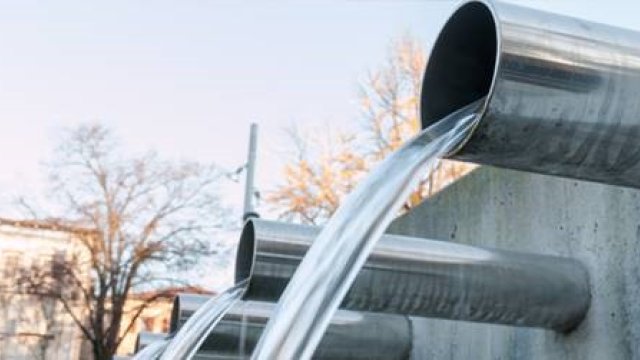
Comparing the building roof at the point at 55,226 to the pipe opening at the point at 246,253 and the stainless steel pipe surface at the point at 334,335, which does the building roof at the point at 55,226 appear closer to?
the stainless steel pipe surface at the point at 334,335

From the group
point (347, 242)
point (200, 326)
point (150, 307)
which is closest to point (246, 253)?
point (200, 326)

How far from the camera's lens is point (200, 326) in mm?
2732

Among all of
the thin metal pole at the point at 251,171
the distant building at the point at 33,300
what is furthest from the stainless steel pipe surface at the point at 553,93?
the distant building at the point at 33,300

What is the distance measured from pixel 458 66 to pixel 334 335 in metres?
1.85

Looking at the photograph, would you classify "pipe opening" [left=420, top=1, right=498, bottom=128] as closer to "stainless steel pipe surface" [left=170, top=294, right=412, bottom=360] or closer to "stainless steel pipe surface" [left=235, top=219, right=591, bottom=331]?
"stainless steel pipe surface" [left=235, top=219, right=591, bottom=331]

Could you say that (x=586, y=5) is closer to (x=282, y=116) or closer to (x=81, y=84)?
(x=282, y=116)

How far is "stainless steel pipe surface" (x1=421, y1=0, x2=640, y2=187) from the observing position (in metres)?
1.19

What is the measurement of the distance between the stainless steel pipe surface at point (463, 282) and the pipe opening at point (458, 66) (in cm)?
81

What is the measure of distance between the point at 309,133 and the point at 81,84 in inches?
229

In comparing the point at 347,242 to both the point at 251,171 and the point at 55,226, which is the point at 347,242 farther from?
the point at 55,226

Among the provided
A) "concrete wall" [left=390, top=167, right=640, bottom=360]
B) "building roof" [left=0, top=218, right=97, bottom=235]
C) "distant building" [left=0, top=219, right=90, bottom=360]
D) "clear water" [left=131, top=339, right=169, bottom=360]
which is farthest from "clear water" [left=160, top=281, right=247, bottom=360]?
"distant building" [left=0, top=219, right=90, bottom=360]

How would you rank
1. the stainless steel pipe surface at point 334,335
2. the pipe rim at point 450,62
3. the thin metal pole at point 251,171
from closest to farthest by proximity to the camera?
the pipe rim at point 450,62
the stainless steel pipe surface at point 334,335
the thin metal pole at point 251,171

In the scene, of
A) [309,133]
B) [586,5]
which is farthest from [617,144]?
[309,133]

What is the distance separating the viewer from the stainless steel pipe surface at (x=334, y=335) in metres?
3.05
